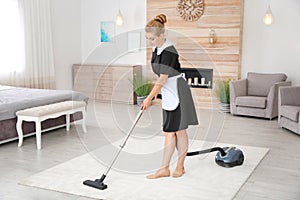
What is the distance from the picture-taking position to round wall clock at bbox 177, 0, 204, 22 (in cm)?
716

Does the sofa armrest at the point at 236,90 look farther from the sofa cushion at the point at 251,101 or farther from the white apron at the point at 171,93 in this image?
the white apron at the point at 171,93

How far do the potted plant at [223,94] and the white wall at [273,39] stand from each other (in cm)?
43

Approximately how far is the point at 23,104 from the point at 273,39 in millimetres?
4212

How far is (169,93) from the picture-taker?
357 cm

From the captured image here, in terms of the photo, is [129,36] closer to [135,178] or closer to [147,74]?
[147,74]

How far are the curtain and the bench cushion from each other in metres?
2.20

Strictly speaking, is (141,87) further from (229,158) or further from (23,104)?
(229,158)

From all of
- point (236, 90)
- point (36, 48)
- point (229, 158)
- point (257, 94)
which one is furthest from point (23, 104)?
point (257, 94)

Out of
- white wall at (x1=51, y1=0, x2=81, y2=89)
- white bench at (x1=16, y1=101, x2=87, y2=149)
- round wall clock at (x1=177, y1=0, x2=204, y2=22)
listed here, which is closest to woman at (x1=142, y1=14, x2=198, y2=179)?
white bench at (x1=16, y1=101, x2=87, y2=149)

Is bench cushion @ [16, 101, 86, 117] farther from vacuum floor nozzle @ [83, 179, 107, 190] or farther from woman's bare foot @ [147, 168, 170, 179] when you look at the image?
woman's bare foot @ [147, 168, 170, 179]

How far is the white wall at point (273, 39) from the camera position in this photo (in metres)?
6.62

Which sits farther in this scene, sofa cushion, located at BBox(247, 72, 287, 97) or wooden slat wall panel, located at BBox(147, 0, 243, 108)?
wooden slat wall panel, located at BBox(147, 0, 243, 108)

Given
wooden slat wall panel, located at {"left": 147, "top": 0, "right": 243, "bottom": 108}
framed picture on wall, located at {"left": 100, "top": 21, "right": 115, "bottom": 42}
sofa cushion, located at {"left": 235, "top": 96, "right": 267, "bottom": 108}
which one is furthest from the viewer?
framed picture on wall, located at {"left": 100, "top": 21, "right": 115, "bottom": 42}

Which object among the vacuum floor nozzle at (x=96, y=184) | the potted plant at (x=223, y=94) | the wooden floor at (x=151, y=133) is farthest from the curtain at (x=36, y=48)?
the vacuum floor nozzle at (x=96, y=184)
